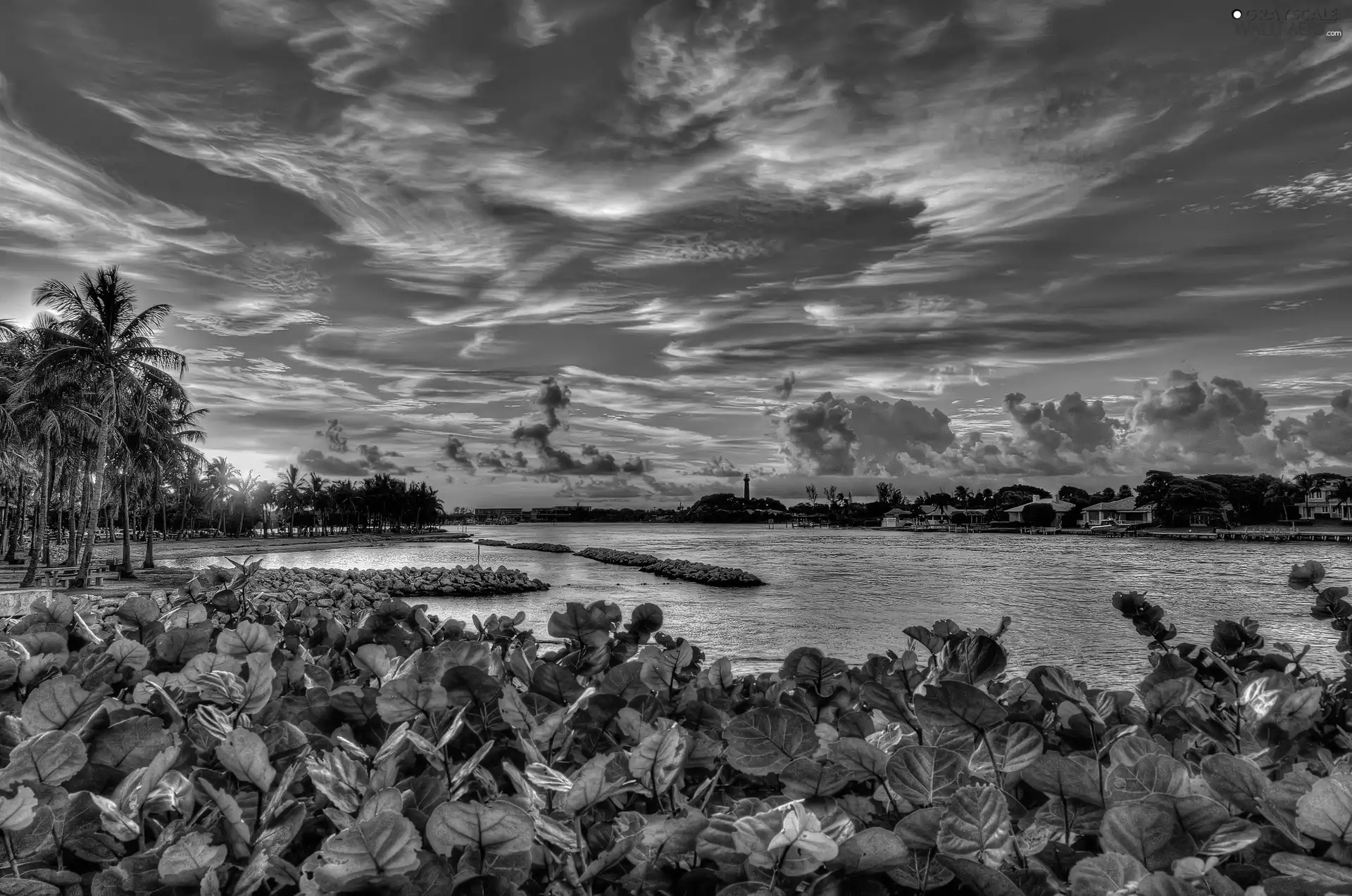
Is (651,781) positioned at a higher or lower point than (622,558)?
higher

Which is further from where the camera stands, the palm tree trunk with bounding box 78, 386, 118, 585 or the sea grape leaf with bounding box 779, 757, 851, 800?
the palm tree trunk with bounding box 78, 386, 118, 585

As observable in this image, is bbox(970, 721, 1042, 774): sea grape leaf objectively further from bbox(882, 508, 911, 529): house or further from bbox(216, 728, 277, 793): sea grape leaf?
bbox(882, 508, 911, 529): house

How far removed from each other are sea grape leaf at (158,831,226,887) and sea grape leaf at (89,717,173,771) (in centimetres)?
31

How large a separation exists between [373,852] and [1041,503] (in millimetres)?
141682

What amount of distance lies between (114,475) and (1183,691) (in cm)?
3767

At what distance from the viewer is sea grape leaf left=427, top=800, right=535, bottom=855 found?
23.0 inches

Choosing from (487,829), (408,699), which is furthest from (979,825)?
(408,699)

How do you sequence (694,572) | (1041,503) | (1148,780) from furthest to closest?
(1041,503), (694,572), (1148,780)

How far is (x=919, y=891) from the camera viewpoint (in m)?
0.62

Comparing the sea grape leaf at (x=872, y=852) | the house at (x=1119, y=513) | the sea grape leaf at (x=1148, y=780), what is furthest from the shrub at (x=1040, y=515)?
the sea grape leaf at (x=872, y=852)

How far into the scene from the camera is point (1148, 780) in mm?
678

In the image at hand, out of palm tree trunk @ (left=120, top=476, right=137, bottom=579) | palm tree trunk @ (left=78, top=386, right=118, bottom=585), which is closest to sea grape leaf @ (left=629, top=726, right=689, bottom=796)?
palm tree trunk @ (left=78, top=386, right=118, bottom=585)

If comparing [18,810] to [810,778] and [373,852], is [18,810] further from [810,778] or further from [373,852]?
[810,778]

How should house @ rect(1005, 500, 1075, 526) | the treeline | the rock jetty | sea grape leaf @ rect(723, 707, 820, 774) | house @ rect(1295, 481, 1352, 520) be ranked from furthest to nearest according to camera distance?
house @ rect(1005, 500, 1075, 526) → house @ rect(1295, 481, 1352, 520) → the rock jetty → the treeline → sea grape leaf @ rect(723, 707, 820, 774)
